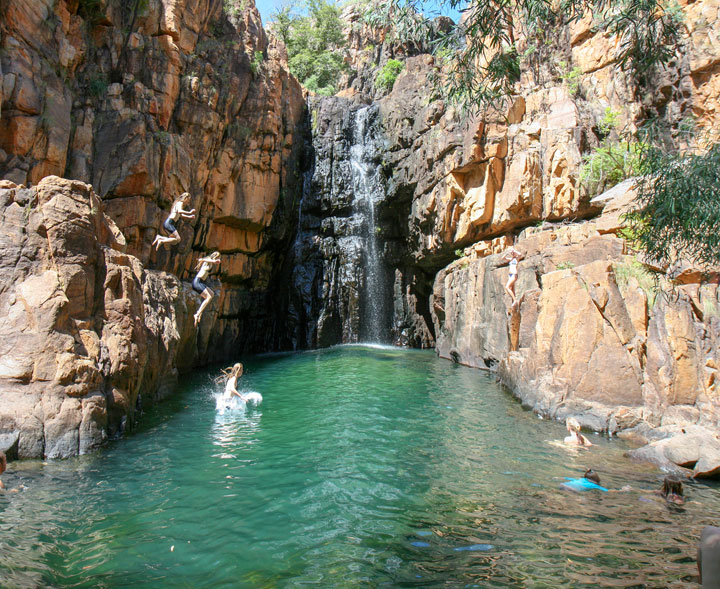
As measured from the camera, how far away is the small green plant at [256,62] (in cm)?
2347

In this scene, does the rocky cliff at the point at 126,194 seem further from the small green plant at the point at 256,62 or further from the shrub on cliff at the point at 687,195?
A: the shrub on cliff at the point at 687,195

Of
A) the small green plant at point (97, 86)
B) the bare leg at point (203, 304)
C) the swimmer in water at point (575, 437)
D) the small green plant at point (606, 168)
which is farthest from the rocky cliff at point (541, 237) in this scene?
the small green plant at point (97, 86)

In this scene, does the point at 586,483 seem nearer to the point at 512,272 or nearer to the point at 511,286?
the point at 511,286

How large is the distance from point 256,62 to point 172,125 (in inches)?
253

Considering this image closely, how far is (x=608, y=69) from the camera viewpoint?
1864 centimetres

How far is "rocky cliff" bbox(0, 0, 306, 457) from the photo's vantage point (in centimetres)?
849

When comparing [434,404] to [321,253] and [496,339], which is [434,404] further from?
[321,253]

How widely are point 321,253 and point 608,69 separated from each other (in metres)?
15.9

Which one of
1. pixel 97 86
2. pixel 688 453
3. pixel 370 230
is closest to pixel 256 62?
pixel 97 86

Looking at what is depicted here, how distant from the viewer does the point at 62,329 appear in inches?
343

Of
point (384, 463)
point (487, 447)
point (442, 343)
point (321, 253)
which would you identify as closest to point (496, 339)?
point (442, 343)

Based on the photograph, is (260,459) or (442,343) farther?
(442,343)

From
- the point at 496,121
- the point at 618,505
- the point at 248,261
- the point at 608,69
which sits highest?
the point at 608,69

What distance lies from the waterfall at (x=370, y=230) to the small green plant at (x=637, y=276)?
16.4 meters
